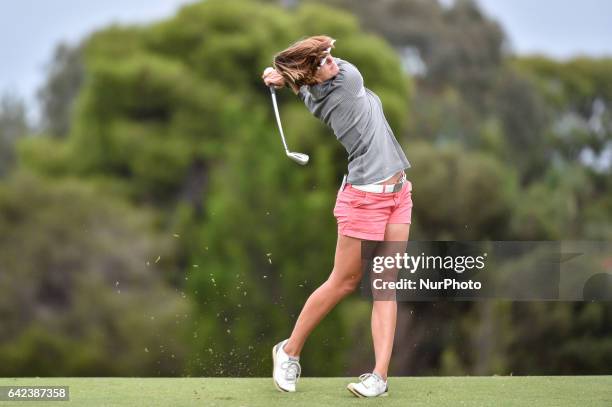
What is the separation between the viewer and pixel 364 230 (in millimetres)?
7121

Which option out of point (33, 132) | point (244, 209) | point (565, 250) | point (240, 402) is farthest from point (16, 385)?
point (33, 132)

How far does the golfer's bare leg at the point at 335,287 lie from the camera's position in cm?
721

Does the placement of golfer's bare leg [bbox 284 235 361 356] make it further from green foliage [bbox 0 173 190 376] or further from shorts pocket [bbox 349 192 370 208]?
green foliage [bbox 0 173 190 376]

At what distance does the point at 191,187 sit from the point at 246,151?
13.8 meters

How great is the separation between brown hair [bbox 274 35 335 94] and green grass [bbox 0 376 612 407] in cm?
171

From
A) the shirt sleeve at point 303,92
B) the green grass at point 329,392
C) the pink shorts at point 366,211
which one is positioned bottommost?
the green grass at point 329,392

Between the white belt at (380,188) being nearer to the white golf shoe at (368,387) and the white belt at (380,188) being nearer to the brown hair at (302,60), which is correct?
the brown hair at (302,60)

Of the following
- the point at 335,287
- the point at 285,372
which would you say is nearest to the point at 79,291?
the point at 285,372

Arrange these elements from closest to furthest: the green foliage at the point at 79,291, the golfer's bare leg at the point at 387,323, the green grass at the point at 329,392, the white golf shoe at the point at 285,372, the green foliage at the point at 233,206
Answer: the green grass at the point at 329,392 < the golfer's bare leg at the point at 387,323 < the white golf shoe at the point at 285,372 < the green foliage at the point at 233,206 < the green foliage at the point at 79,291

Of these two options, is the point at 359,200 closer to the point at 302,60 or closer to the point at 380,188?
the point at 380,188

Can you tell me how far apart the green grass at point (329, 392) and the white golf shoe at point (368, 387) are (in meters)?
0.05

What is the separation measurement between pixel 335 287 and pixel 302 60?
1.28 m

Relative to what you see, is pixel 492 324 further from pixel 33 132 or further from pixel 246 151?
pixel 33 132

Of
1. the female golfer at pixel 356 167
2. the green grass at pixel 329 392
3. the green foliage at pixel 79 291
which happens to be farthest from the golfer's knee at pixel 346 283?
the green foliage at pixel 79 291
